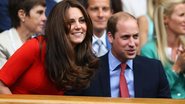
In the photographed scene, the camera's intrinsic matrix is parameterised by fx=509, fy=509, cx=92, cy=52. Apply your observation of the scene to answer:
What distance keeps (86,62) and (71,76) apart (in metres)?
0.10

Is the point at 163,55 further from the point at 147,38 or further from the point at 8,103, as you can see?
the point at 8,103

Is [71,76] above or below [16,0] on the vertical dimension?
below

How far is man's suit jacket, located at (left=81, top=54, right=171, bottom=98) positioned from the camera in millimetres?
2061

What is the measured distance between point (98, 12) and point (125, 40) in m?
0.51

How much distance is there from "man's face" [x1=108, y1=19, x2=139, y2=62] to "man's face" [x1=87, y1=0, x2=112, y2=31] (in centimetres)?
46

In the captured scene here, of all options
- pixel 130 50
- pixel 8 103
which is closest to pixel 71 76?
pixel 130 50

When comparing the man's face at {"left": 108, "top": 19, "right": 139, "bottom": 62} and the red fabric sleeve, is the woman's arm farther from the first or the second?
the man's face at {"left": 108, "top": 19, "right": 139, "bottom": 62}

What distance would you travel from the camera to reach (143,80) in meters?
2.11

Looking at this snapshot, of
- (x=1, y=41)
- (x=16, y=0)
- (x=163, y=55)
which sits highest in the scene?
(x=16, y=0)

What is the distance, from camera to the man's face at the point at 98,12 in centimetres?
266

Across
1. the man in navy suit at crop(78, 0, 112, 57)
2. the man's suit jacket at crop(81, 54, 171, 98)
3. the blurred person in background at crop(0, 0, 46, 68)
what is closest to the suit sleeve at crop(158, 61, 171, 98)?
the man's suit jacket at crop(81, 54, 171, 98)

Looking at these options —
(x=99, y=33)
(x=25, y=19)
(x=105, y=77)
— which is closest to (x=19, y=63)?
Answer: (x=105, y=77)

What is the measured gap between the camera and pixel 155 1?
271cm

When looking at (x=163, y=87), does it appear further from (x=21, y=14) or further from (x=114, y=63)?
(x=21, y=14)
